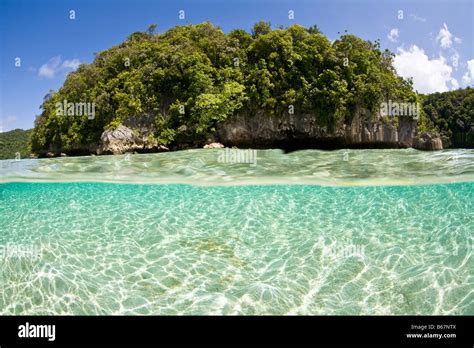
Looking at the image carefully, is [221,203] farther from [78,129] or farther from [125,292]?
[78,129]

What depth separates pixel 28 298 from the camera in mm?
5324

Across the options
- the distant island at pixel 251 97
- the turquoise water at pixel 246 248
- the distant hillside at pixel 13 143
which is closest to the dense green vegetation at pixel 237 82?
the distant island at pixel 251 97

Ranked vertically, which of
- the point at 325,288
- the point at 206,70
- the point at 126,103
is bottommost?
the point at 325,288

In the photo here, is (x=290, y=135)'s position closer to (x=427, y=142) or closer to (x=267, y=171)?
(x=427, y=142)

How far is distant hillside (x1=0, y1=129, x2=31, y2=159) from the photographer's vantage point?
49.5 meters

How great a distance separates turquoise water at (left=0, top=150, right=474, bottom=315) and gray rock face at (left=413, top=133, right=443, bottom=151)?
13.6 m

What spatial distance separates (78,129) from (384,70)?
26.6 m

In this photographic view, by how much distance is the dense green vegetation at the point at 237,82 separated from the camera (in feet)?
86.3

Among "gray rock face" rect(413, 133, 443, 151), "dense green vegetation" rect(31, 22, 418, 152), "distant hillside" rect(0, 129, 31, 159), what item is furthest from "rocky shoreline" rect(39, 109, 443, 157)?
"distant hillside" rect(0, 129, 31, 159)

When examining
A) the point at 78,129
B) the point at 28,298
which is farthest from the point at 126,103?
the point at 28,298

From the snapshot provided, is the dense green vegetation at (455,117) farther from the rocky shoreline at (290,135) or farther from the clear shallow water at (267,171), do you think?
the clear shallow water at (267,171)

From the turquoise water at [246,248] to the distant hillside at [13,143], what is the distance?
1679 inches

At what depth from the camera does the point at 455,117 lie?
5153cm
